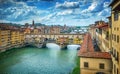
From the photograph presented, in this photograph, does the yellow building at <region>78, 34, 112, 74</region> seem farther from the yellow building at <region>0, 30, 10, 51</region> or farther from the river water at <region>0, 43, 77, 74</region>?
the yellow building at <region>0, 30, 10, 51</region>

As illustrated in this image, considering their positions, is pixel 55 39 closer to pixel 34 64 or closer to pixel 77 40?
pixel 77 40

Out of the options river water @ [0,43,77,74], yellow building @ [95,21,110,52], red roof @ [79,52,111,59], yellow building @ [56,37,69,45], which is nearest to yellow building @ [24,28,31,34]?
river water @ [0,43,77,74]

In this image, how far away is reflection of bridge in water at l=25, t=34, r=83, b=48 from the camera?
12.5 metres

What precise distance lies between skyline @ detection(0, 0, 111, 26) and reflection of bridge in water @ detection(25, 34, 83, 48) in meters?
1.62

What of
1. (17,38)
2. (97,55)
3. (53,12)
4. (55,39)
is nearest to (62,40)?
(55,39)

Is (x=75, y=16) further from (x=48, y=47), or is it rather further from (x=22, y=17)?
(x=48, y=47)

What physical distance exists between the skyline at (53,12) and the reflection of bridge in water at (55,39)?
162cm

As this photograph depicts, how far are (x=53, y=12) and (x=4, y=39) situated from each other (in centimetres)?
403

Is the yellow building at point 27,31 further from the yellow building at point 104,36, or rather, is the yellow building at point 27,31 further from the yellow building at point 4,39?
the yellow building at point 104,36

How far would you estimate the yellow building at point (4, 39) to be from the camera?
12961mm

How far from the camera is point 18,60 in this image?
10.9 metres

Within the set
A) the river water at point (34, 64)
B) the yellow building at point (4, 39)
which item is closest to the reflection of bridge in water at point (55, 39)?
the river water at point (34, 64)

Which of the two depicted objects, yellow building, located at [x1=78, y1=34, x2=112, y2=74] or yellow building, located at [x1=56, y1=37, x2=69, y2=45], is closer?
yellow building, located at [x1=78, y1=34, x2=112, y2=74]

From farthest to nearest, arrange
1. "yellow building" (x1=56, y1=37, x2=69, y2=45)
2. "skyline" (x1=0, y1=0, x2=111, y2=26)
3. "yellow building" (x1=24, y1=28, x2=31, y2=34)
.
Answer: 1. "yellow building" (x1=56, y1=37, x2=69, y2=45)
2. "yellow building" (x1=24, y1=28, x2=31, y2=34)
3. "skyline" (x1=0, y1=0, x2=111, y2=26)
